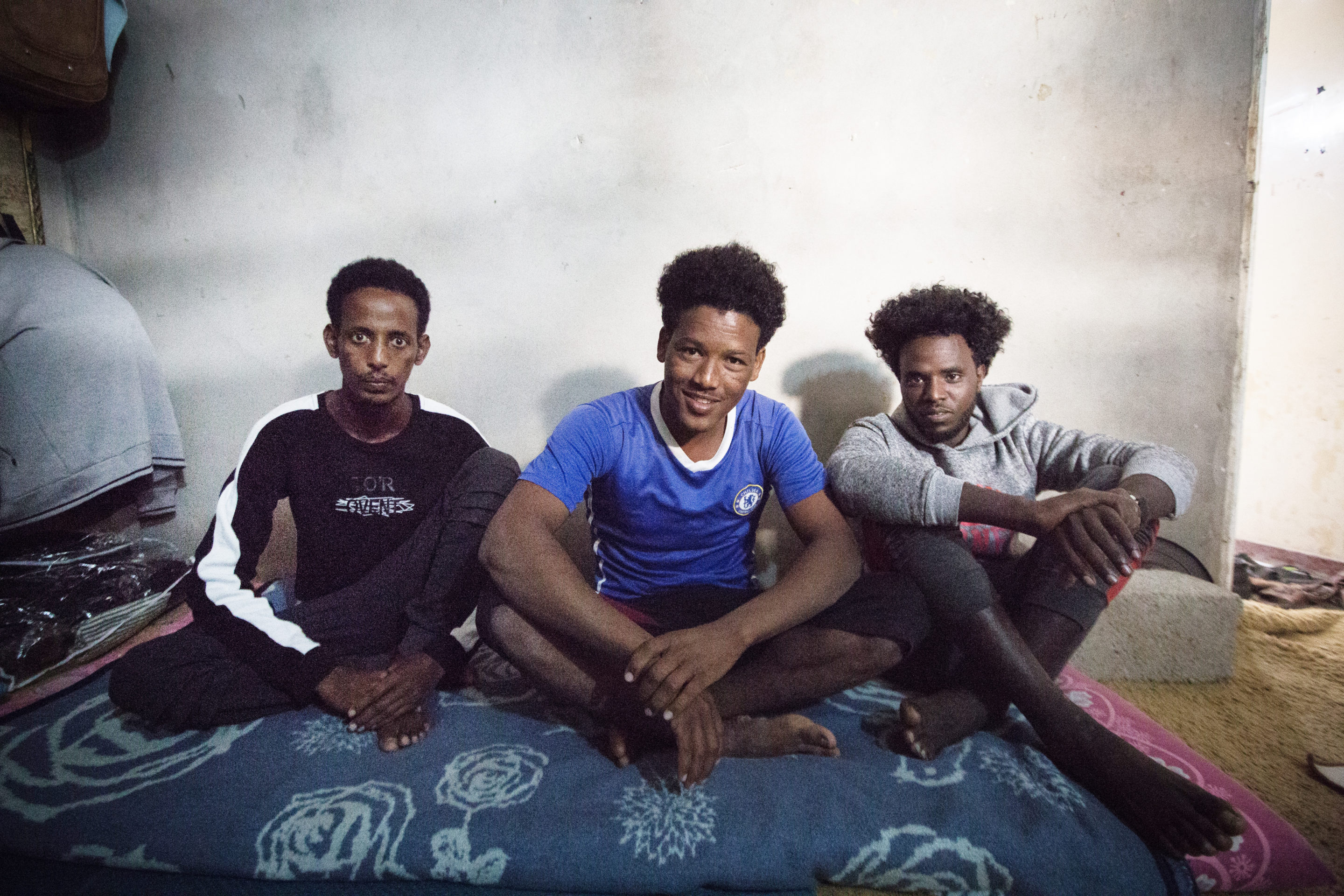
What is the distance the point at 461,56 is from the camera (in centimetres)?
198

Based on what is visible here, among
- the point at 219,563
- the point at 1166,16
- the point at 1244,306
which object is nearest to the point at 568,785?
the point at 219,563

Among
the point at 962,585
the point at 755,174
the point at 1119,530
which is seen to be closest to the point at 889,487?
the point at 962,585

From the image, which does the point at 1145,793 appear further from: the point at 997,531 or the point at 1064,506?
the point at 997,531

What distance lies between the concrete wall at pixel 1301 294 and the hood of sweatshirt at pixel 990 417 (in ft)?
5.32

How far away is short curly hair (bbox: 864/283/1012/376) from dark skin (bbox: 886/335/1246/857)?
1.69 ft

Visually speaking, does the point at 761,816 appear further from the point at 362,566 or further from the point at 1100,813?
the point at 362,566

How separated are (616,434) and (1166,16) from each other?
2.37 meters

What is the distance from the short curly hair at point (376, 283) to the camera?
1638 millimetres

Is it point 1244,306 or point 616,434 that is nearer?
point 616,434

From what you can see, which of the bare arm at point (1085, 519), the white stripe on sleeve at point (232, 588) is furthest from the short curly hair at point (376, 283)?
the bare arm at point (1085, 519)

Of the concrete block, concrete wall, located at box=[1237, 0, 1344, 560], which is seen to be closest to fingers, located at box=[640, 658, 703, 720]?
the concrete block

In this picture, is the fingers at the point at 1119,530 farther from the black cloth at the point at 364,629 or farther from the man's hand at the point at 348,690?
the man's hand at the point at 348,690

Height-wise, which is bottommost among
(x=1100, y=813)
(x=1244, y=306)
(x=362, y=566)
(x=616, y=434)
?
(x=1100, y=813)

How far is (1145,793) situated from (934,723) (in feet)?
1.17
